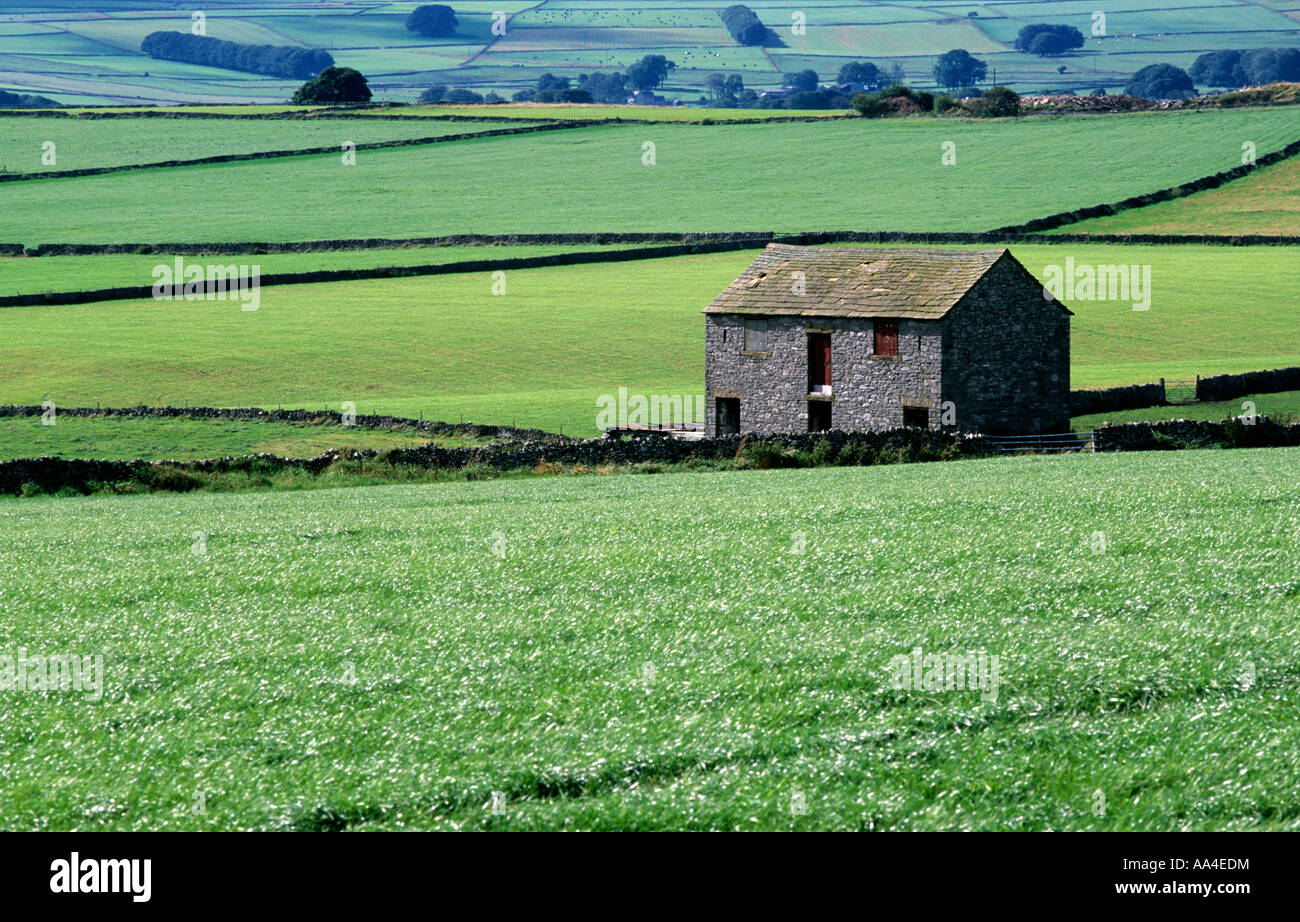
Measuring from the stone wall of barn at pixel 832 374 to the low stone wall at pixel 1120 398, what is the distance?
7.71 m

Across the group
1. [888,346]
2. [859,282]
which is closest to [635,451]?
[888,346]

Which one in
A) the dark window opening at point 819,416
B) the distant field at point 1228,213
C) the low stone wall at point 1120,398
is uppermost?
the distant field at point 1228,213

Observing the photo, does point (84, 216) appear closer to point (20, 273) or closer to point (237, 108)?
point (20, 273)

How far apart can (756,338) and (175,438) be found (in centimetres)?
2033

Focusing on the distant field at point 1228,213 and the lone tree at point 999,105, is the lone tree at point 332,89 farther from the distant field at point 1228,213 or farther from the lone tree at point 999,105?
the distant field at point 1228,213

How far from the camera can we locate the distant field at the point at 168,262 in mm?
86500

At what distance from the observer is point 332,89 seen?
177m

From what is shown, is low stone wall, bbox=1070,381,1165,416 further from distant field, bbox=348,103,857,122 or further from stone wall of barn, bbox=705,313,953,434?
distant field, bbox=348,103,857,122

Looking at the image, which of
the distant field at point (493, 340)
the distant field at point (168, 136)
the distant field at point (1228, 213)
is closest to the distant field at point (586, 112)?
the distant field at point (168, 136)

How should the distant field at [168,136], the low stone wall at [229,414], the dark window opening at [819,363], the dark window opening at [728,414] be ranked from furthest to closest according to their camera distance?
the distant field at [168,136] → the dark window opening at [728,414] → the dark window opening at [819,363] → the low stone wall at [229,414]
